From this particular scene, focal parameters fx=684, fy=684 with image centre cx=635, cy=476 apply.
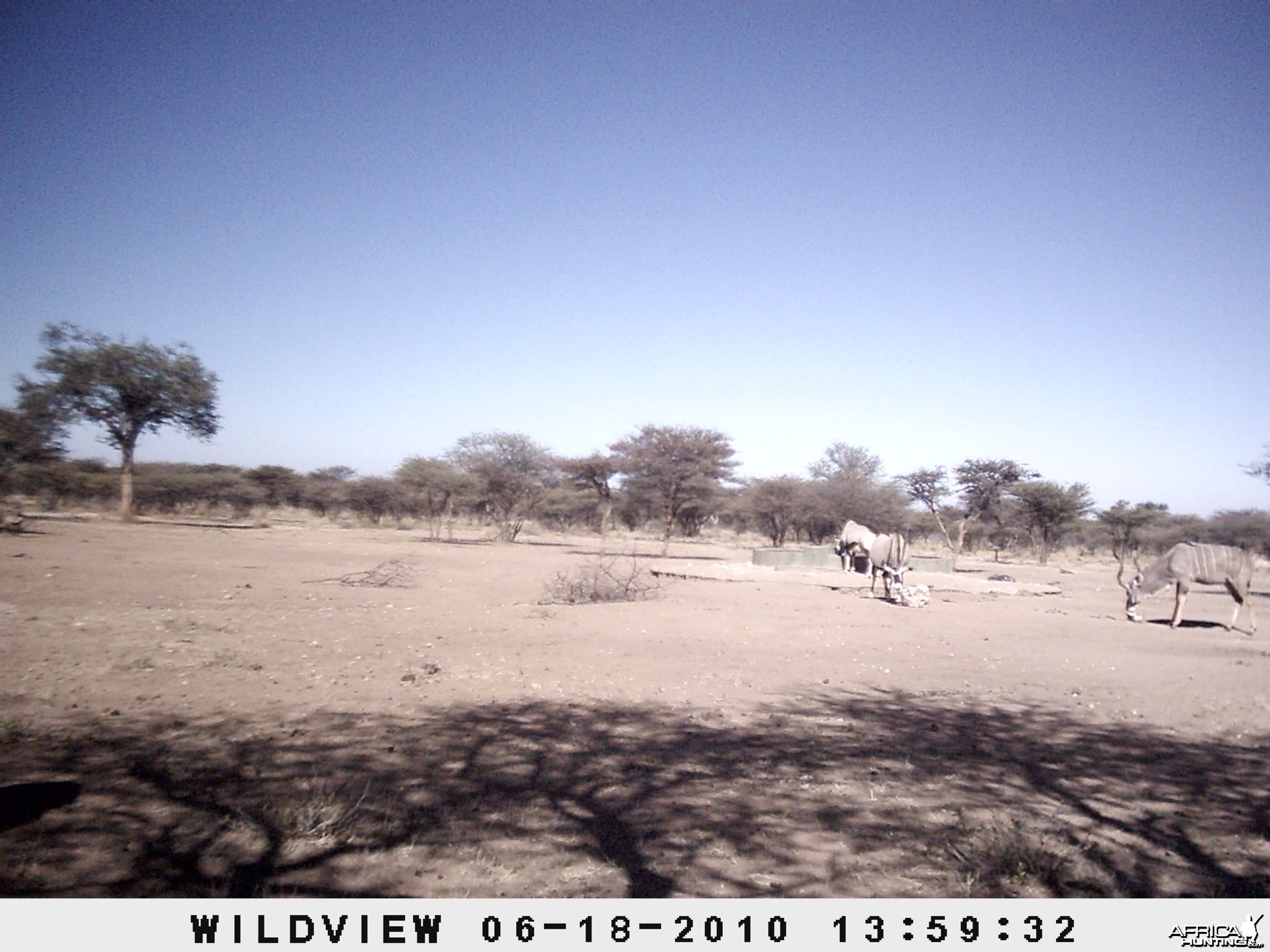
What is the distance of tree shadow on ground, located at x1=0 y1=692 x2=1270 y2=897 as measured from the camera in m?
2.91

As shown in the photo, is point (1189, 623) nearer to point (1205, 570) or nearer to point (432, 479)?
point (1205, 570)

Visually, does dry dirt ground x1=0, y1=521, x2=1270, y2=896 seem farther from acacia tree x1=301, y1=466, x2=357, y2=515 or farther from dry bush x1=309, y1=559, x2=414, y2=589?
acacia tree x1=301, y1=466, x2=357, y2=515

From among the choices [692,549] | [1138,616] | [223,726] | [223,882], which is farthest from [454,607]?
[692,549]

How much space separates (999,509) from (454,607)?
1521 inches

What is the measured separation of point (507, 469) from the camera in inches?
1436

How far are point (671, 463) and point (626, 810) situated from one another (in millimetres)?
27899

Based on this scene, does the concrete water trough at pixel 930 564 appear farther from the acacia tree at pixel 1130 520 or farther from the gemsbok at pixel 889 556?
the acacia tree at pixel 1130 520

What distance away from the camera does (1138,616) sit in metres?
Answer: 14.6

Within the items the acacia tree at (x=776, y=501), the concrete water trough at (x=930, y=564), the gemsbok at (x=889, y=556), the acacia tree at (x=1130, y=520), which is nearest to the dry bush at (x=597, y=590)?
the gemsbok at (x=889, y=556)

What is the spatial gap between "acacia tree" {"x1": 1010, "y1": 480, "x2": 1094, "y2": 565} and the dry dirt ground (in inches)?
1314

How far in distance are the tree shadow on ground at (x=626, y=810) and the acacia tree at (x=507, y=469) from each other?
31352 millimetres

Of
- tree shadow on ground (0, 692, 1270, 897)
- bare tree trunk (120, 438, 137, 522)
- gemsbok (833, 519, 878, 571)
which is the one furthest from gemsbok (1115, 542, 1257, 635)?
bare tree trunk (120, 438, 137, 522)

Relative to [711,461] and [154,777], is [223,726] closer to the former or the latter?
[154,777]

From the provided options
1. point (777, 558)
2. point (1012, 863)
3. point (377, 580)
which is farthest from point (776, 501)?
point (1012, 863)
